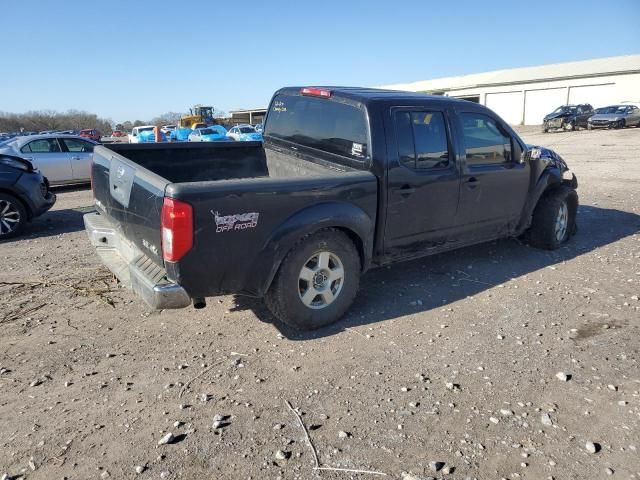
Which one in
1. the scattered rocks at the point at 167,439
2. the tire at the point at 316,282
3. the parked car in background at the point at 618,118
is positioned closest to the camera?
the scattered rocks at the point at 167,439

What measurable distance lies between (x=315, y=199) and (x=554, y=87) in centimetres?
4750

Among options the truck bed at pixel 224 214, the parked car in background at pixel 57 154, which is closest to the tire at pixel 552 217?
the truck bed at pixel 224 214

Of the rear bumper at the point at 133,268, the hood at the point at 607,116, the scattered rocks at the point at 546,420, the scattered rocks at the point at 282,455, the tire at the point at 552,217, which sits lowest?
the scattered rocks at the point at 546,420

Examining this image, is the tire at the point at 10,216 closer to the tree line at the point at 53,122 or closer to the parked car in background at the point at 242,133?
the parked car in background at the point at 242,133

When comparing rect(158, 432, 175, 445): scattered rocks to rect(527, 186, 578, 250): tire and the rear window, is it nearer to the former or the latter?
the rear window

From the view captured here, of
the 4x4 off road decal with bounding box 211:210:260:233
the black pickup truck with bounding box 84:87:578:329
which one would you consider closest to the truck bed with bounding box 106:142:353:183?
the black pickup truck with bounding box 84:87:578:329

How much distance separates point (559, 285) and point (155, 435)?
4.19 metres

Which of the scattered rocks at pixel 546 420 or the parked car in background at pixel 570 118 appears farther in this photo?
the parked car in background at pixel 570 118

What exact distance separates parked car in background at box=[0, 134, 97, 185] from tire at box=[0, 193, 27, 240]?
15.8 ft

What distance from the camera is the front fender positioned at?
11.7ft

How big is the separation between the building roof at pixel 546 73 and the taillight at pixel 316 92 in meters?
43.8

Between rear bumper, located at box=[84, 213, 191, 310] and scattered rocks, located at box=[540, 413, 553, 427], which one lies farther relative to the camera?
rear bumper, located at box=[84, 213, 191, 310]

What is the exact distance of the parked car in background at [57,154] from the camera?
11.6 m

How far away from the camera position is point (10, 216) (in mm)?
7301
